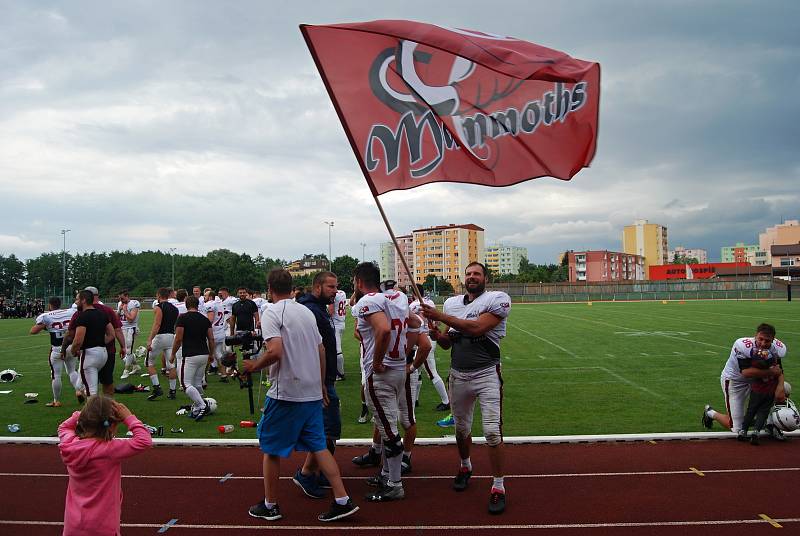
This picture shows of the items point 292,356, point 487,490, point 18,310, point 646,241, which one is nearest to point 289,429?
point 292,356

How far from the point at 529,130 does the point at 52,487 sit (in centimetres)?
621

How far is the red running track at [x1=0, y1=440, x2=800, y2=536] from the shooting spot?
5234mm

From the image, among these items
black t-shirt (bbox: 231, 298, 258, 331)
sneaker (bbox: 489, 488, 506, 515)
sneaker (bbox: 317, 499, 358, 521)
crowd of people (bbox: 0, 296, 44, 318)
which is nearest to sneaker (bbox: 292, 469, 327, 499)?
sneaker (bbox: 317, 499, 358, 521)

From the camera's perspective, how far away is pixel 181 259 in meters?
144

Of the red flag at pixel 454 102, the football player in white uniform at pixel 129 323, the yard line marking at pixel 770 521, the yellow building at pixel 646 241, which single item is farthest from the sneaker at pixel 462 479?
the yellow building at pixel 646 241

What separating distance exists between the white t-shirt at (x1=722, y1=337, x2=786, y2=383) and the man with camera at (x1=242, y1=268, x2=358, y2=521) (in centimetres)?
553

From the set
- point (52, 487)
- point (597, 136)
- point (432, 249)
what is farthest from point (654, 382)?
point (432, 249)

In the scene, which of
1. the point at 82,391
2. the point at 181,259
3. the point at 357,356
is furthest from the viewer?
the point at 181,259

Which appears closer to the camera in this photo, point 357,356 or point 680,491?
point 680,491

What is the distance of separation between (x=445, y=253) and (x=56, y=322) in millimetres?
135013

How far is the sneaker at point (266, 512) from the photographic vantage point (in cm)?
536

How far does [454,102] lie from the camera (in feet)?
21.1

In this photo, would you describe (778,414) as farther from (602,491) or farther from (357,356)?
(357,356)

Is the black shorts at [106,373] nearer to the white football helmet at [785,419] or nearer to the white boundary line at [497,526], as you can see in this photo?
the white boundary line at [497,526]
